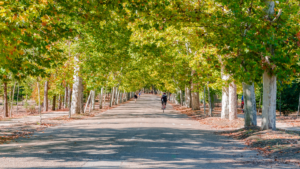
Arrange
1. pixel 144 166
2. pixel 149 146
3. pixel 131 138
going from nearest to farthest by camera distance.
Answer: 1. pixel 144 166
2. pixel 149 146
3. pixel 131 138

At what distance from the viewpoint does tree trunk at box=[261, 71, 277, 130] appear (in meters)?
12.2

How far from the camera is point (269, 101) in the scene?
481 inches

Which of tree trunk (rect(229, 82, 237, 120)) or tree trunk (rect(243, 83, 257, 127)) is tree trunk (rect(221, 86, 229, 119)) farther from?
tree trunk (rect(243, 83, 257, 127))

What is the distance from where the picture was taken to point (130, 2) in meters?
11.0

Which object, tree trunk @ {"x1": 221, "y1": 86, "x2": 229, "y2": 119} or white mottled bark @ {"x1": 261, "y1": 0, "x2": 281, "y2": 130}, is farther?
tree trunk @ {"x1": 221, "y1": 86, "x2": 229, "y2": 119}

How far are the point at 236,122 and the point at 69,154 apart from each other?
12424 millimetres

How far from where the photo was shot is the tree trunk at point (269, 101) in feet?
40.0

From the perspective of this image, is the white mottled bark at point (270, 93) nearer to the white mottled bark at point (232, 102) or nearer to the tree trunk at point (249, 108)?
the tree trunk at point (249, 108)

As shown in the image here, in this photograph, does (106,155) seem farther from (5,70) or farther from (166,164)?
(5,70)

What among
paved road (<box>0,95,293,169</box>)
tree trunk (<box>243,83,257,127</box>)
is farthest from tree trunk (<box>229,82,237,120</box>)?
paved road (<box>0,95,293,169</box>)

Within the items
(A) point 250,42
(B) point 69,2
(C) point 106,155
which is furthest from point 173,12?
(C) point 106,155

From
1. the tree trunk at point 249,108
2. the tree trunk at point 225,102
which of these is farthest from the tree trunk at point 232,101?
the tree trunk at point 249,108

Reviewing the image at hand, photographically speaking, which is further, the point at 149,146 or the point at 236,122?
the point at 236,122

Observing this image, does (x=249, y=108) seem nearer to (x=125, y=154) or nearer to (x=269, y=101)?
(x=269, y=101)
